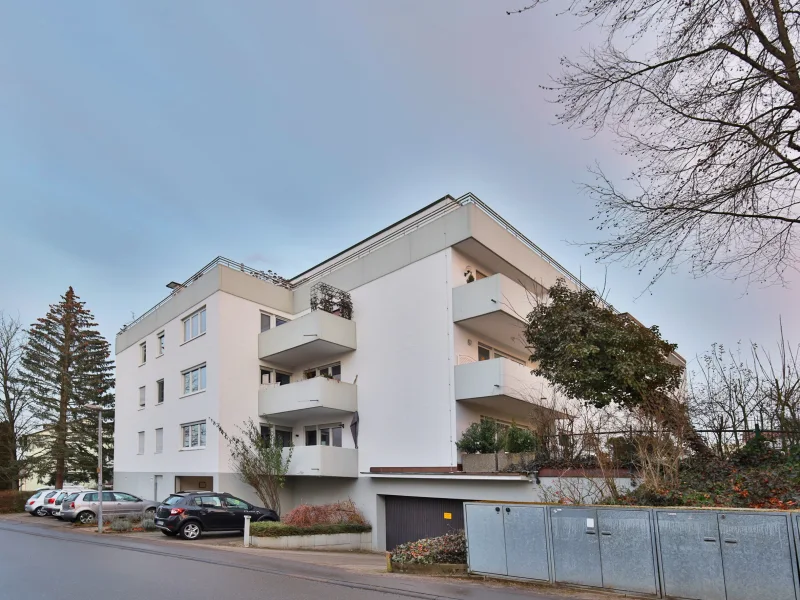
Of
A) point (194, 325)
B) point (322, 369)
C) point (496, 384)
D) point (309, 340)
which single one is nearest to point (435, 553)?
point (496, 384)

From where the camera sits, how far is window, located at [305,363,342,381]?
2452cm

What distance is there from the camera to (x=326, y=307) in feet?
79.0

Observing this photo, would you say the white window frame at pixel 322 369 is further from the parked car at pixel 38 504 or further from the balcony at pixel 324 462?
the parked car at pixel 38 504

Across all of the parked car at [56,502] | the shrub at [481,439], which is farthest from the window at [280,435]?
the parked car at [56,502]

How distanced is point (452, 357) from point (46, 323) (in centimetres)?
3531

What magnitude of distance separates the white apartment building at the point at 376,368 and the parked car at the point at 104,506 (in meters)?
2.12

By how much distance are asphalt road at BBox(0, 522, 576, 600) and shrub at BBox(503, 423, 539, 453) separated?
659cm

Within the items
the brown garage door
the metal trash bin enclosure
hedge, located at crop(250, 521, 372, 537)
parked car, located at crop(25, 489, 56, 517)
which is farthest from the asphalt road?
parked car, located at crop(25, 489, 56, 517)

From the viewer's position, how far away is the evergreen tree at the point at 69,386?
132ft

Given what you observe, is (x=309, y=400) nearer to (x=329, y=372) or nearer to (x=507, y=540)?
(x=329, y=372)

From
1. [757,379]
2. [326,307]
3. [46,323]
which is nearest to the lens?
[757,379]

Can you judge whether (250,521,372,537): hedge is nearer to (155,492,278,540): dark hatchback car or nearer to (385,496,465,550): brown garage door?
(385,496,465,550): brown garage door

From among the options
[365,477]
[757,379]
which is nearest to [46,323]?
[365,477]

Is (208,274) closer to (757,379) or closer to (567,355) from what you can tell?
(567,355)
